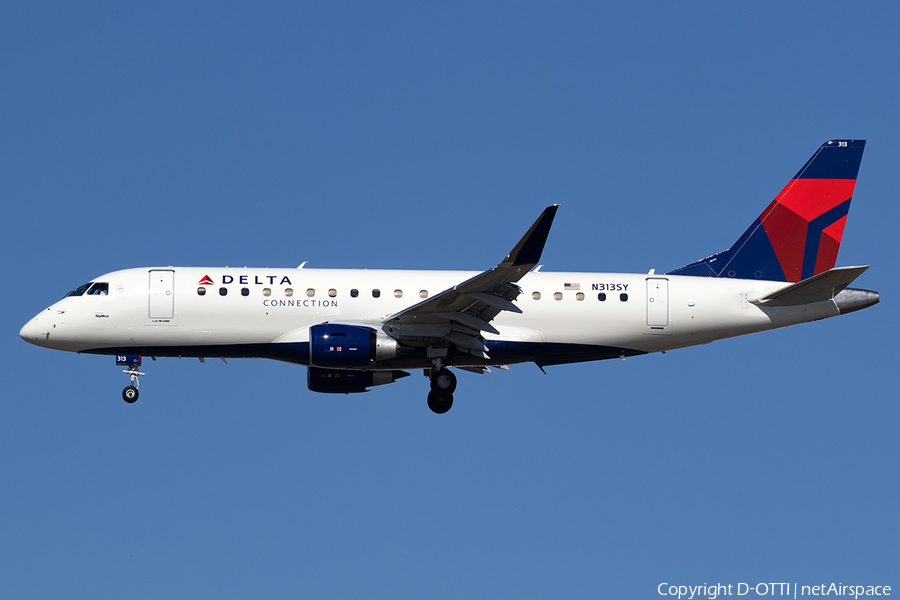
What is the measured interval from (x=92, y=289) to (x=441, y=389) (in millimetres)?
10985

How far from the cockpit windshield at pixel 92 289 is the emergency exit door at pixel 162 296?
1.46 m

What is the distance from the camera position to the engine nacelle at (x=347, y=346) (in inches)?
1222

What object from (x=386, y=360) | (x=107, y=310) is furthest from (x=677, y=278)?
(x=107, y=310)

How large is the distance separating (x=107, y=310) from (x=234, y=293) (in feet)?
12.5

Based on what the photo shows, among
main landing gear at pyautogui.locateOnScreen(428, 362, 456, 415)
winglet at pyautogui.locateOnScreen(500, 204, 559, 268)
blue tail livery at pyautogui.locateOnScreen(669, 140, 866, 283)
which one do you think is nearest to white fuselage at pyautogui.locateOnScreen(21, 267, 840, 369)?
main landing gear at pyautogui.locateOnScreen(428, 362, 456, 415)

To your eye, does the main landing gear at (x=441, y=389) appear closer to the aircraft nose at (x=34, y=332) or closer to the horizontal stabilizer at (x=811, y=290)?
the horizontal stabilizer at (x=811, y=290)

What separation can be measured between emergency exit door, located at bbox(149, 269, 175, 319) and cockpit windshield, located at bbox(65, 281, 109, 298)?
146cm

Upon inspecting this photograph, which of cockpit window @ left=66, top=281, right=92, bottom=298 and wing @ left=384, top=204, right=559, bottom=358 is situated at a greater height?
cockpit window @ left=66, top=281, right=92, bottom=298

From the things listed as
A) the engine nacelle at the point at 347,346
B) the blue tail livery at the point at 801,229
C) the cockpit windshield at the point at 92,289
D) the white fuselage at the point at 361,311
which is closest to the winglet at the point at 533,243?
the white fuselage at the point at 361,311

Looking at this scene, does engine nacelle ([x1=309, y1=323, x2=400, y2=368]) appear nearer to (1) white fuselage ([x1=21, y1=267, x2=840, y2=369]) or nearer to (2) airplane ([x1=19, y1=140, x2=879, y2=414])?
(2) airplane ([x1=19, y1=140, x2=879, y2=414])

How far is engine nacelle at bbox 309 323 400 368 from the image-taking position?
3105cm

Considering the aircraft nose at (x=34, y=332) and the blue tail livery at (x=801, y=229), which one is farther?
the blue tail livery at (x=801, y=229)

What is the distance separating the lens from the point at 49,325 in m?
32.3

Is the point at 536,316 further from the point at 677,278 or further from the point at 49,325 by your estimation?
the point at 49,325
